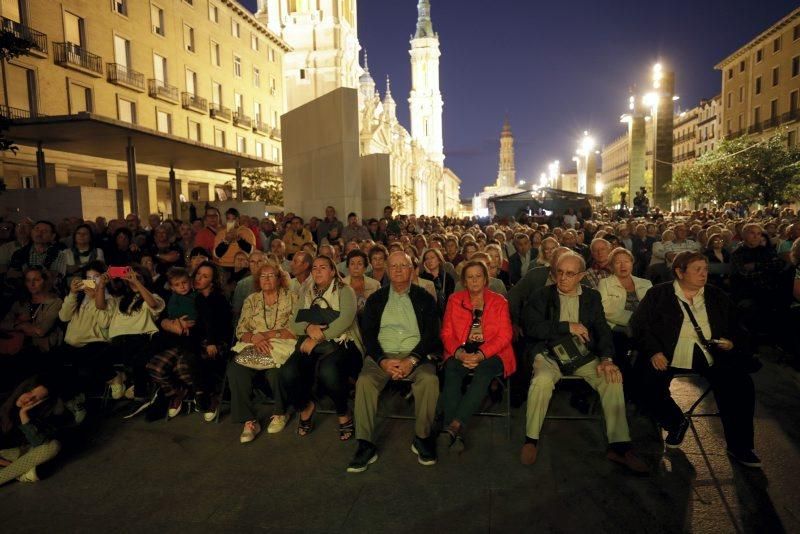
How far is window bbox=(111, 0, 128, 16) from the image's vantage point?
27953 mm

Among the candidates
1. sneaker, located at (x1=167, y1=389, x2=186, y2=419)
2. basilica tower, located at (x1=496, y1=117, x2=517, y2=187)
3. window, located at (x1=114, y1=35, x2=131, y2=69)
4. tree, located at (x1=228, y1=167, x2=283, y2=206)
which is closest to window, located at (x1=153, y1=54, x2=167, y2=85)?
window, located at (x1=114, y1=35, x2=131, y2=69)

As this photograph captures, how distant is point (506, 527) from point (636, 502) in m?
0.97

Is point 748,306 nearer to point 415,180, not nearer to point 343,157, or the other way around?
point 343,157

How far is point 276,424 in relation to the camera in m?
4.80

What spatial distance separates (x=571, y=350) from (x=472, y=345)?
33.4 inches

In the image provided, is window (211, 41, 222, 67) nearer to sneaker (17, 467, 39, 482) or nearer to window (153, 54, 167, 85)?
window (153, 54, 167, 85)

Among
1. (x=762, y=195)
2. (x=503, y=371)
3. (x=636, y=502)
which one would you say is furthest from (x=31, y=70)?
(x=762, y=195)

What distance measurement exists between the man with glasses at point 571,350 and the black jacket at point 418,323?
88 cm

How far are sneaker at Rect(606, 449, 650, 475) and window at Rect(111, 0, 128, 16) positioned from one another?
33.3m

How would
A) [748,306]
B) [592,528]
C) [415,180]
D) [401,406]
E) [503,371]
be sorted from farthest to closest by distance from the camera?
[415,180] → [748,306] → [401,406] → [503,371] → [592,528]

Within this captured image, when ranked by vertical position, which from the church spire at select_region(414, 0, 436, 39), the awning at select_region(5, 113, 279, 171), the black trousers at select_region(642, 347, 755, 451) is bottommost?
the black trousers at select_region(642, 347, 755, 451)

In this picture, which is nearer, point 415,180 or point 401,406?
point 401,406

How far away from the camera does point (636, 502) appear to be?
350 cm

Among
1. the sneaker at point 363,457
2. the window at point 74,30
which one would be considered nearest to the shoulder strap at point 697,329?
the sneaker at point 363,457
